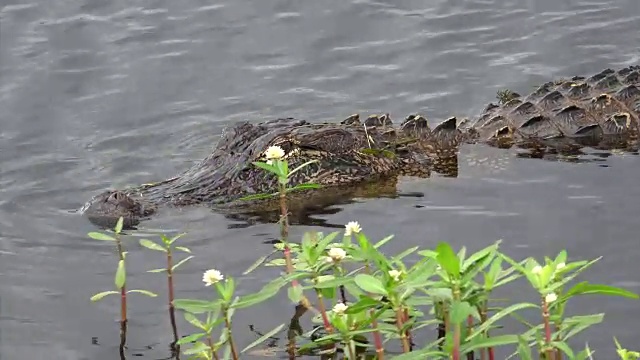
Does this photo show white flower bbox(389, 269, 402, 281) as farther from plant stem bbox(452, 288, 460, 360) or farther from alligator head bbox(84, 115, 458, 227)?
alligator head bbox(84, 115, 458, 227)

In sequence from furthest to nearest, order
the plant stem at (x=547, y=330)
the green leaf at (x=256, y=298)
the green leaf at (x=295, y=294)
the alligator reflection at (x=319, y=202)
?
the alligator reflection at (x=319, y=202), the green leaf at (x=295, y=294), the green leaf at (x=256, y=298), the plant stem at (x=547, y=330)

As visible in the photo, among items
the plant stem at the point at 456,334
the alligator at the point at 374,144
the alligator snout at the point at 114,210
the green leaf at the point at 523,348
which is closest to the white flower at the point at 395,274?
the plant stem at the point at 456,334

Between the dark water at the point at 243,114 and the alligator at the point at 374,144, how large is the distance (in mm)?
218

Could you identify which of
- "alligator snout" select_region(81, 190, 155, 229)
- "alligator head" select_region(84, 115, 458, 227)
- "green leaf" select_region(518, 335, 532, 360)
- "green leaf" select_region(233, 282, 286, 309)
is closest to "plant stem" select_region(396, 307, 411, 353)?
"green leaf" select_region(518, 335, 532, 360)

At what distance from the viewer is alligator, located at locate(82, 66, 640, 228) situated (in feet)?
25.5

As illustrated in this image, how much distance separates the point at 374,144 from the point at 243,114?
1923mm

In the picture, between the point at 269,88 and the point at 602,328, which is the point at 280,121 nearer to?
the point at 269,88

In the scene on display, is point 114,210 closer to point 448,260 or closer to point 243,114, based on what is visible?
point 243,114

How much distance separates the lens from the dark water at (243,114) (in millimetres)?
6516

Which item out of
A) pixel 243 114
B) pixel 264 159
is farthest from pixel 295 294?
pixel 243 114

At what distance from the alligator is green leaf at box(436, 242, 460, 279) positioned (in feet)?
13.0

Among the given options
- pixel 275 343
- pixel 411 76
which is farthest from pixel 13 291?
pixel 411 76

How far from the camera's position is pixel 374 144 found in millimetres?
8414

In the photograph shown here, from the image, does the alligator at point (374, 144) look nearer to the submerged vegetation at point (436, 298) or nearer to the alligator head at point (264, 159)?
the alligator head at point (264, 159)
